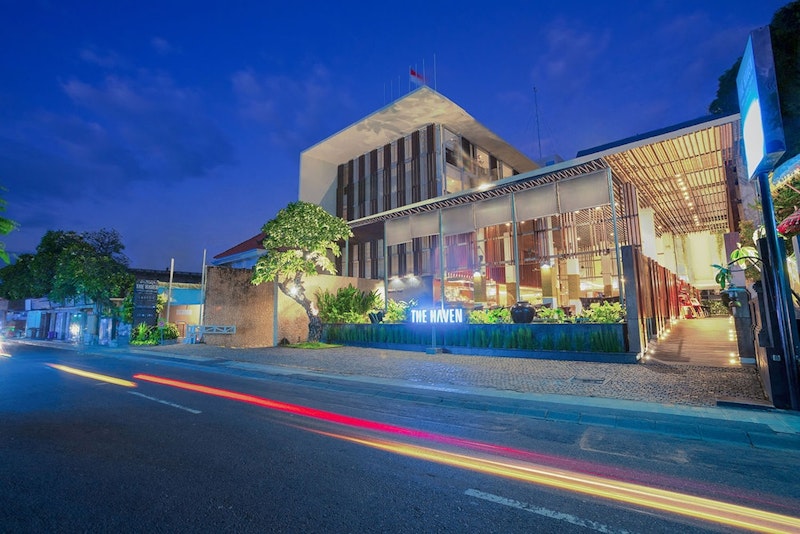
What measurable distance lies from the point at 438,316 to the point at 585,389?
8404 mm

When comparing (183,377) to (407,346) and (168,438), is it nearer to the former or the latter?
(168,438)

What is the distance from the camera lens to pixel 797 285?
36.6 feet

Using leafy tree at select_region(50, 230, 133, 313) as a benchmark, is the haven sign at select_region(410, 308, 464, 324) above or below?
below

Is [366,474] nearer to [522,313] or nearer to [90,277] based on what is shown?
[522,313]

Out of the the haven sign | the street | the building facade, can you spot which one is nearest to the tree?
the building facade

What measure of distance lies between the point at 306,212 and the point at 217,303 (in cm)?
687

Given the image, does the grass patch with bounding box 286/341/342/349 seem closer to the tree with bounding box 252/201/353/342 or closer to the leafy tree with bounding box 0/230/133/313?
the tree with bounding box 252/201/353/342

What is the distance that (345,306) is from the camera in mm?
20266

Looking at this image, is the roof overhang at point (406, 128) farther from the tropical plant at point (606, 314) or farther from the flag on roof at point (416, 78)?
the tropical plant at point (606, 314)

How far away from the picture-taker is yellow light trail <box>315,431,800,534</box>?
3.02m

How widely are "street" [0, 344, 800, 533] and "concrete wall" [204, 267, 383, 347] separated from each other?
44.5 feet

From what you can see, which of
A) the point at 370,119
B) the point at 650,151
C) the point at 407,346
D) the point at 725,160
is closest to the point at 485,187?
the point at 650,151

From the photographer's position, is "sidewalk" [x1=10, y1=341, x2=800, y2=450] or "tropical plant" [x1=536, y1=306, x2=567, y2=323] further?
"tropical plant" [x1=536, y1=306, x2=567, y2=323]

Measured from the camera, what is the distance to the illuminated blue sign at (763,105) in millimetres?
5840
